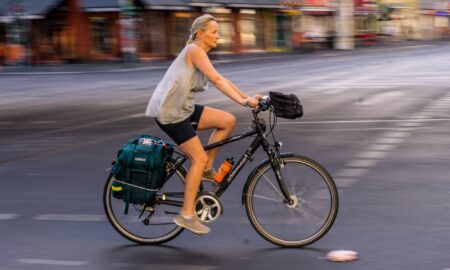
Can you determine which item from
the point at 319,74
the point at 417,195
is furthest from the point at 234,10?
the point at 417,195

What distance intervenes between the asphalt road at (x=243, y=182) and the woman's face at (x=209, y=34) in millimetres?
1436

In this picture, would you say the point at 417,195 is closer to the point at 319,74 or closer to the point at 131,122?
the point at 131,122

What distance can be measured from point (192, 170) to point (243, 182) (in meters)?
2.64

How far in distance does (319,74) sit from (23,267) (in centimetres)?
2287

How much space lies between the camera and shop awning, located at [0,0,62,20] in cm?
4163

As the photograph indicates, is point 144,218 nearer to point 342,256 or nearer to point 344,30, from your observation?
point 342,256

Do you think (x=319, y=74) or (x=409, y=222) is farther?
(x=319, y=74)

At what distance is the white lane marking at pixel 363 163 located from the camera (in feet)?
29.7

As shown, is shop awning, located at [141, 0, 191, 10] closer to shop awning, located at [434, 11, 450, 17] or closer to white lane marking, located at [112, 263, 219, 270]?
white lane marking, located at [112, 263, 219, 270]

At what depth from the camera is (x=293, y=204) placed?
562 cm

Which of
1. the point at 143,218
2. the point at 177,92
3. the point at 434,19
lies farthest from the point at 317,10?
the point at 177,92

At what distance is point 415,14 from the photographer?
86.4 m

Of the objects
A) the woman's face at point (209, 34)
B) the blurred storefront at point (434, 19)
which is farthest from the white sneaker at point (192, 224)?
the blurred storefront at point (434, 19)

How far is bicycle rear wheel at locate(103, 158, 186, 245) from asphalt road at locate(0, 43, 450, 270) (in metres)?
0.09
